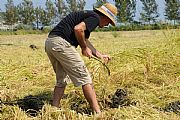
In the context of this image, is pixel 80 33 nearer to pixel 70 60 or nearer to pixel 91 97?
pixel 70 60

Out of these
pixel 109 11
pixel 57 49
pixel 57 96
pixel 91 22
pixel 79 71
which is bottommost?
pixel 57 96

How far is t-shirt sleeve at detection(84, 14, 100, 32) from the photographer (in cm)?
460

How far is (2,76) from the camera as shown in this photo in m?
7.33

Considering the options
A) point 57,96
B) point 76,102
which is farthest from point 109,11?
point 76,102

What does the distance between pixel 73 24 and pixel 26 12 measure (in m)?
51.9

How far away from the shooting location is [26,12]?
5556cm

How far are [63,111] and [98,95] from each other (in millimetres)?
1297

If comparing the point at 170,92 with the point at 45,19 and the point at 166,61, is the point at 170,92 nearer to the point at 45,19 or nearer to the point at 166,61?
the point at 166,61

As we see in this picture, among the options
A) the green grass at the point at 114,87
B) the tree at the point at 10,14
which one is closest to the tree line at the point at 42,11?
the tree at the point at 10,14

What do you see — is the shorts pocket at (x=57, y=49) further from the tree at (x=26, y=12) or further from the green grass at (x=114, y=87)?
the tree at (x=26, y=12)

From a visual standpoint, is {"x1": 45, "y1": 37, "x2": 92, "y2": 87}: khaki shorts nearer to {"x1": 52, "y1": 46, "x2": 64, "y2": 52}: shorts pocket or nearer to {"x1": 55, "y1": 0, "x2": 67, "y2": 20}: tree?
{"x1": 52, "y1": 46, "x2": 64, "y2": 52}: shorts pocket

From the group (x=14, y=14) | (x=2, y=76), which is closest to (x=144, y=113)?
(x=2, y=76)

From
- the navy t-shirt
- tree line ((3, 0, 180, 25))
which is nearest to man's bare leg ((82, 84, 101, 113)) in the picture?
the navy t-shirt

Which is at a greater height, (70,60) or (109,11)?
(109,11)
